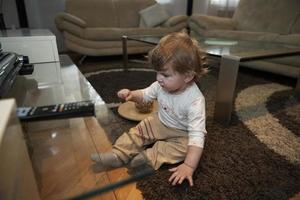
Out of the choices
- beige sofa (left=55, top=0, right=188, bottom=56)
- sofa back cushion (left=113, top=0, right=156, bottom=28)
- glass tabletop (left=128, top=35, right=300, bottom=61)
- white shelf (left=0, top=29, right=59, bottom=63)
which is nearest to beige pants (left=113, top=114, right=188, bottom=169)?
glass tabletop (left=128, top=35, right=300, bottom=61)

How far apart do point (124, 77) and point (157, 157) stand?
111 centimetres

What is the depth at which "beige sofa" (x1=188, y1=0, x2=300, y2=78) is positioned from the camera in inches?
66.4

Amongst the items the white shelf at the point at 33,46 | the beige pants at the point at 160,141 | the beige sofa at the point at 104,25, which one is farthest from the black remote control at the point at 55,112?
the beige sofa at the point at 104,25

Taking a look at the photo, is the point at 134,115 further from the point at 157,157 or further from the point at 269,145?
the point at 269,145

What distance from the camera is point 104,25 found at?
8.87ft

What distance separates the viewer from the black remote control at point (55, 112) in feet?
1.45

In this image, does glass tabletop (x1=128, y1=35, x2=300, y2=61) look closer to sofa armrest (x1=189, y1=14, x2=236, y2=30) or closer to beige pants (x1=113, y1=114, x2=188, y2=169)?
beige pants (x1=113, y1=114, x2=188, y2=169)

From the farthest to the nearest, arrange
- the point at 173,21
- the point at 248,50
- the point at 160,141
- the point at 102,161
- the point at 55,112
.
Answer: the point at 173,21 < the point at 248,50 < the point at 160,141 < the point at 102,161 < the point at 55,112

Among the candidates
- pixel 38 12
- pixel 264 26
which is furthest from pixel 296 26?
pixel 38 12

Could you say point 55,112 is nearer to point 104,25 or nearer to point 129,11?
point 104,25

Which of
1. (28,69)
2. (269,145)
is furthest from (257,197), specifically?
(28,69)

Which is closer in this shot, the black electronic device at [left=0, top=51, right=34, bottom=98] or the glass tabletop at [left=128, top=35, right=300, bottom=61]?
the black electronic device at [left=0, top=51, right=34, bottom=98]

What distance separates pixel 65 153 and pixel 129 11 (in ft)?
7.99

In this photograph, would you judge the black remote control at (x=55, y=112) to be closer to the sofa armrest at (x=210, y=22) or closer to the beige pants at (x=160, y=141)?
the beige pants at (x=160, y=141)
